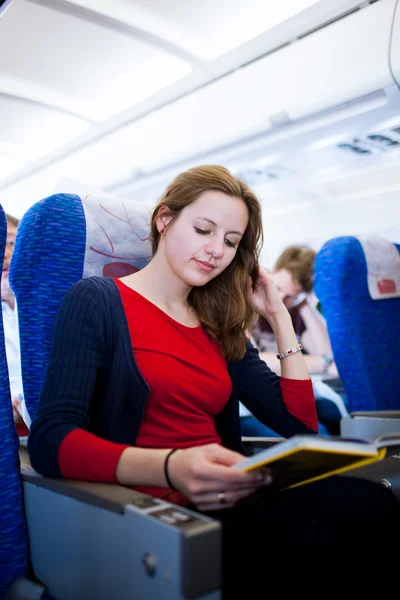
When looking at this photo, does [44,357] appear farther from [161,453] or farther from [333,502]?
[333,502]

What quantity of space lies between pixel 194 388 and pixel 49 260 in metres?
0.54

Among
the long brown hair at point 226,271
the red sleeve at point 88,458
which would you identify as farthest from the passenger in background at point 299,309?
the red sleeve at point 88,458

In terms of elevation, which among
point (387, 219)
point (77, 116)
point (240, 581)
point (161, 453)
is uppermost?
point (77, 116)

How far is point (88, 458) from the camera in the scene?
1.13m

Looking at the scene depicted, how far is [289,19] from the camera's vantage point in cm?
446

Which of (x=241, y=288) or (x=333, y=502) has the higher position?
(x=241, y=288)

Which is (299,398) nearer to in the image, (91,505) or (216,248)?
(216,248)

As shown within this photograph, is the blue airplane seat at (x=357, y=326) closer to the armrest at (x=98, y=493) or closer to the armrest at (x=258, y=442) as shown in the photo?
the armrest at (x=258, y=442)

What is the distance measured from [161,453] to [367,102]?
407cm

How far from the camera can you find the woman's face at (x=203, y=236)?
1.56m

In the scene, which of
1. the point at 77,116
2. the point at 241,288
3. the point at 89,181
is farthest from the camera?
the point at 89,181

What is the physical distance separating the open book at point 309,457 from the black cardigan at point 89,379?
406mm

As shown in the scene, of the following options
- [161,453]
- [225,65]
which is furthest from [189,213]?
[225,65]

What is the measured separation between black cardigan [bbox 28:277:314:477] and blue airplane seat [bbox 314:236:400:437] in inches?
40.3
